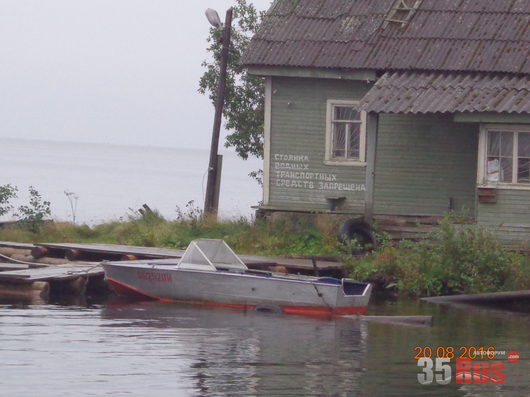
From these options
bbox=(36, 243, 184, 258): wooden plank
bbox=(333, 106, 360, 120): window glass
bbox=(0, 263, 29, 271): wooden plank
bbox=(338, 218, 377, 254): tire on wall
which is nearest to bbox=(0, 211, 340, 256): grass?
bbox=(338, 218, 377, 254): tire on wall

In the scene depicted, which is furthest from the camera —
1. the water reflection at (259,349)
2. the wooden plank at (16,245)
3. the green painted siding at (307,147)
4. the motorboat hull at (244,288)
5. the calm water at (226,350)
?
the green painted siding at (307,147)

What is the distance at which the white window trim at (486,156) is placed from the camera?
2584cm

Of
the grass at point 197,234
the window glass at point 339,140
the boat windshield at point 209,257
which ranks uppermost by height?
the window glass at point 339,140

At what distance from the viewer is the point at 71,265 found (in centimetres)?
2512

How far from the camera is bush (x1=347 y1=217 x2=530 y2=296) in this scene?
23906 mm

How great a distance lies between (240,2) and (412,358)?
812 inches

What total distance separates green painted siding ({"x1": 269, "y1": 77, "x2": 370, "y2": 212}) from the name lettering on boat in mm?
6547

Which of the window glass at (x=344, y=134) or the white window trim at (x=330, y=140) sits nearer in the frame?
the white window trim at (x=330, y=140)

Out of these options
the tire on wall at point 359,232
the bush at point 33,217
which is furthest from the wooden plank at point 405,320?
the bush at point 33,217

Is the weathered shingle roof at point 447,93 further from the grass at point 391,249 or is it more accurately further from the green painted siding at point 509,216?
the grass at point 391,249

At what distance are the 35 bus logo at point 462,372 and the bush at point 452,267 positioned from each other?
236 inches

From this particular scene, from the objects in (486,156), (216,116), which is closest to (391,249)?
(486,156)

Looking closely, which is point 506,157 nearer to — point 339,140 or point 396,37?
point 396,37

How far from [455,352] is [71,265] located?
9471mm
